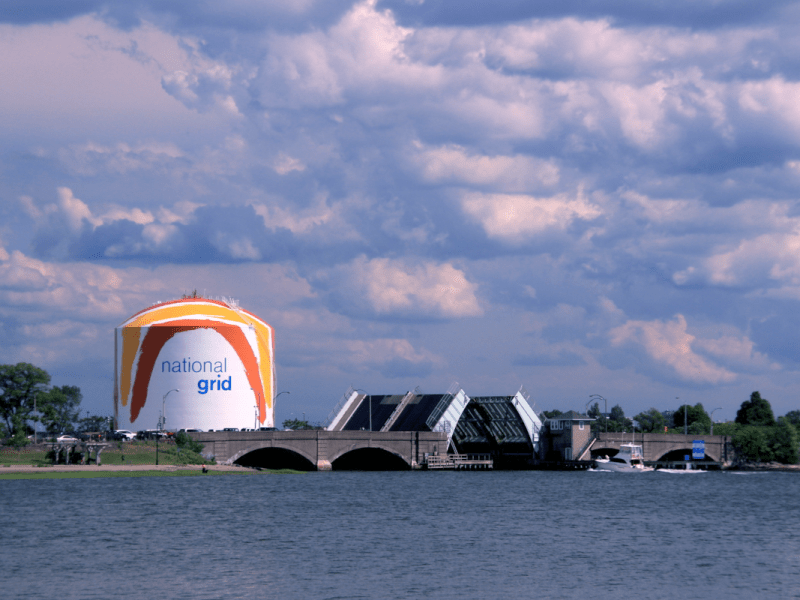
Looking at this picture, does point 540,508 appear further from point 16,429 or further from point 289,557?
point 16,429

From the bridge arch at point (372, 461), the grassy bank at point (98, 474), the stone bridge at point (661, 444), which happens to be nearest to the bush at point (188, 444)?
the grassy bank at point (98, 474)

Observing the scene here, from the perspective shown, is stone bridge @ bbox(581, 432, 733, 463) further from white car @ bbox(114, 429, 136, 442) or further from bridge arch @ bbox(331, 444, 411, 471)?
white car @ bbox(114, 429, 136, 442)

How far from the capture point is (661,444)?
178750mm

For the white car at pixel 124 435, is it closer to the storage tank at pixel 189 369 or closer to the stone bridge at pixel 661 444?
the storage tank at pixel 189 369

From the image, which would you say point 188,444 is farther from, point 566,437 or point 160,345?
point 566,437

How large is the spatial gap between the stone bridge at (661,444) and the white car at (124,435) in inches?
2832

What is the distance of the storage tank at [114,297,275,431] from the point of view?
15238cm

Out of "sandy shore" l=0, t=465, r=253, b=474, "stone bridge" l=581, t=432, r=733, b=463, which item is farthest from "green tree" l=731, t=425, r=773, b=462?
"sandy shore" l=0, t=465, r=253, b=474

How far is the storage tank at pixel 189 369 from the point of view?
152 m

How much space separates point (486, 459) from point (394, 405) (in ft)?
59.9

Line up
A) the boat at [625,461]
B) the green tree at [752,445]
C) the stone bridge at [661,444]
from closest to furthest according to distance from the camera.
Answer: the boat at [625,461] → the stone bridge at [661,444] → the green tree at [752,445]

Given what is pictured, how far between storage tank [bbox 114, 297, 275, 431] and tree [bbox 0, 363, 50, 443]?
12.1 meters

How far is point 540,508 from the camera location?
90500 millimetres

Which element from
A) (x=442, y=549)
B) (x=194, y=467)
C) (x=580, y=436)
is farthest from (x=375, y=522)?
(x=580, y=436)
